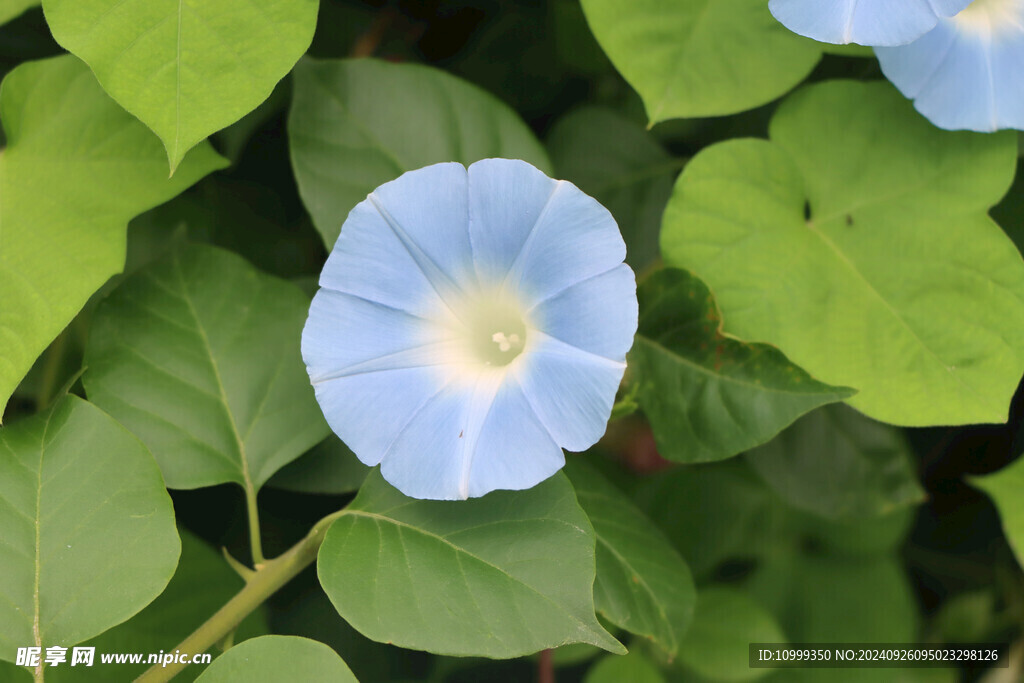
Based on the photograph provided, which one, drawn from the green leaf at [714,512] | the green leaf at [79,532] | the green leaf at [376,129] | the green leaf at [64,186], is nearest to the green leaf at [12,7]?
the green leaf at [64,186]

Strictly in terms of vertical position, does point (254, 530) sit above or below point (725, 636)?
above

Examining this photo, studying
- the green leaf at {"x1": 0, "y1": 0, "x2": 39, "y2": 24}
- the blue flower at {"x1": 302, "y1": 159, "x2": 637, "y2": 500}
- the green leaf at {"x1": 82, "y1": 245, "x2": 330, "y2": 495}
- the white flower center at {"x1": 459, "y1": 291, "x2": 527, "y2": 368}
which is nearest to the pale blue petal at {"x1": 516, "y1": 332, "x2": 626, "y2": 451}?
the blue flower at {"x1": 302, "y1": 159, "x2": 637, "y2": 500}

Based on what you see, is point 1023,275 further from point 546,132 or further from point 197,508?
point 197,508

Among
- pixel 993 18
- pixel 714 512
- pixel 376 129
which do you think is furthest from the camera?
pixel 714 512

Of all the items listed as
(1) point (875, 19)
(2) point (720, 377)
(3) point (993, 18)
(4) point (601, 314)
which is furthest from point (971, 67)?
(4) point (601, 314)

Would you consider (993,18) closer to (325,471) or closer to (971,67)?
(971,67)

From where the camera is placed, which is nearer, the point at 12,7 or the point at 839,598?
the point at 12,7

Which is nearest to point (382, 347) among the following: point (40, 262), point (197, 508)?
point (40, 262)

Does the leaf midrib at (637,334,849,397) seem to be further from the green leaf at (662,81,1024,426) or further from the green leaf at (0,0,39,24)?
the green leaf at (0,0,39,24)
